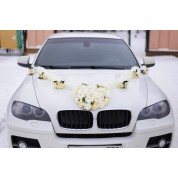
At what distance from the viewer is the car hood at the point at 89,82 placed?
8.53ft

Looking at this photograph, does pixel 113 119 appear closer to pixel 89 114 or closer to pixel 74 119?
pixel 89 114

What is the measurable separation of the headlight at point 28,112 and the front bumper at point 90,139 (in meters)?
0.06

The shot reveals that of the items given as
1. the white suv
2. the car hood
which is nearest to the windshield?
the car hood

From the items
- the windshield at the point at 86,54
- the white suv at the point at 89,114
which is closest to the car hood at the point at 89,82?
the white suv at the point at 89,114

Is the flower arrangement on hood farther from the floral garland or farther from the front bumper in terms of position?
the front bumper

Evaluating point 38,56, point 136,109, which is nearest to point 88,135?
point 136,109

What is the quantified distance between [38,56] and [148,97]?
1.75 meters

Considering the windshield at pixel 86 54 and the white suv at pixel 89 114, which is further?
the windshield at pixel 86 54

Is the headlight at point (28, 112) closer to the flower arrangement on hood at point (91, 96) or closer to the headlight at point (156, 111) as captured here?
the flower arrangement on hood at point (91, 96)

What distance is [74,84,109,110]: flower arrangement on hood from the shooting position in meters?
2.59

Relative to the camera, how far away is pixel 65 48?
12.7 ft

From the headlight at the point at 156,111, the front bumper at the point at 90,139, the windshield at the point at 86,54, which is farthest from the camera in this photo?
the windshield at the point at 86,54

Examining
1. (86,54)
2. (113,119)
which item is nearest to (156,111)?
(113,119)

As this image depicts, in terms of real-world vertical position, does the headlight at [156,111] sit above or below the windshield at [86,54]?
below
